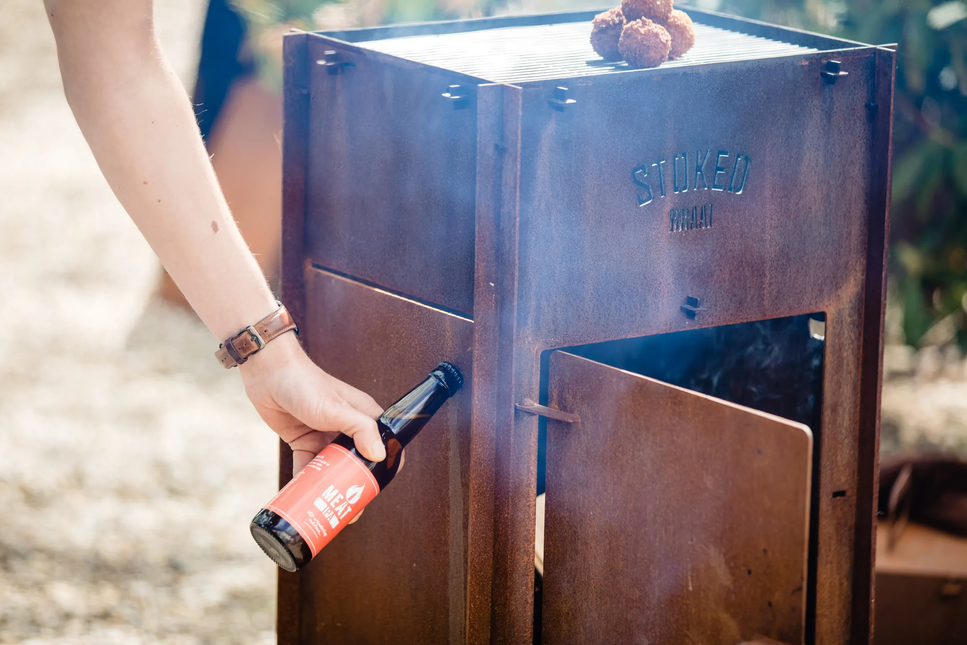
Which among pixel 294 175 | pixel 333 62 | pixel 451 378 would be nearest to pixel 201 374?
pixel 294 175

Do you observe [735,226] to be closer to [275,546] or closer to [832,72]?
[832,72]

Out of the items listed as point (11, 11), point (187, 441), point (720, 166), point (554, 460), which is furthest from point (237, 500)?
point (11, 11)

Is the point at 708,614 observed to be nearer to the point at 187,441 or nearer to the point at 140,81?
the point at 140,81

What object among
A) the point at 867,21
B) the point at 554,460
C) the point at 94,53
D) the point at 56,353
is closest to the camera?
the point at 94,53

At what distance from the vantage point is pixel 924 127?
3.44 m

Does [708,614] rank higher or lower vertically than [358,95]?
lower

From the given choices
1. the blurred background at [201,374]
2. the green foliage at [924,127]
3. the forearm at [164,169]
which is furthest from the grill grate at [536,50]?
the green foliage at [924,127]

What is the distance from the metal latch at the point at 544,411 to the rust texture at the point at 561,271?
15mm

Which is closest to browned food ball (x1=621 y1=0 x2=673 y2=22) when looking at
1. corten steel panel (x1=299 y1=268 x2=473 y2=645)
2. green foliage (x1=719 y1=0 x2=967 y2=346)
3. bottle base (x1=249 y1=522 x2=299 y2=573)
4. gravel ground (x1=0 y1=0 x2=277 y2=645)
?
corten steel panel (x1=299 y1=268 x2=473 y2=645)

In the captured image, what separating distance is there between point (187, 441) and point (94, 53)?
8.53 ft

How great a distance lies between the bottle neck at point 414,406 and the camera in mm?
1662

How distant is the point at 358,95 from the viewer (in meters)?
1.77

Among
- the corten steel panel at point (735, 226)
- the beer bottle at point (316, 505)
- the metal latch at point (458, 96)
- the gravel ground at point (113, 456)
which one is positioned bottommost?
the gravel ground at point (113, 456)

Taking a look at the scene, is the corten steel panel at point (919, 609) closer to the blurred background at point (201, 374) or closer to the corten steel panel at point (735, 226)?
the corten steel panel at point (735, 226)
